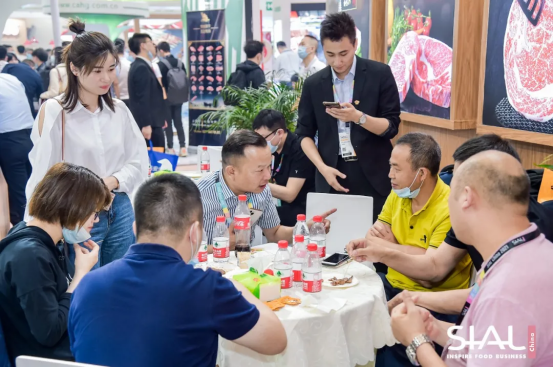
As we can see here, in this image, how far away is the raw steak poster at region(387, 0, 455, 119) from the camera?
4.27 metres

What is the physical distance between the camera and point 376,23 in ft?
18.6

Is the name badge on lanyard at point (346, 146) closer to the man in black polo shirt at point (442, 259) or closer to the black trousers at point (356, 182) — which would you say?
the black trousers at point (356, 182)

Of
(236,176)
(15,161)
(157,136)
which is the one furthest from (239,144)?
(157,136)

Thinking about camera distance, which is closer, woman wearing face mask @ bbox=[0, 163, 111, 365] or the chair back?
woman wearing face mask @ bbox=[0, 163, 111, 365]

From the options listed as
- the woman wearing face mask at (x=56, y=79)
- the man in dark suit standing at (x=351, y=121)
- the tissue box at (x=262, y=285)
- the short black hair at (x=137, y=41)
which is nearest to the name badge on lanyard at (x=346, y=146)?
the man in dark suit standing at (x=351, y=121)

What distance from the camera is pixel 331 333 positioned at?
2.13 m

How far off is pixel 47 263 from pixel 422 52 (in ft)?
11.7

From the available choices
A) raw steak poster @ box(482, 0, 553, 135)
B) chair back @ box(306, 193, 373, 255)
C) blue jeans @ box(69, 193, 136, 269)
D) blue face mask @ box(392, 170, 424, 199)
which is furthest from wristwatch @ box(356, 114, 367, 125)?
blue jeans @ box(69, 193, 136, 269)

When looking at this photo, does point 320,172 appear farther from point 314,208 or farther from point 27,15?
point 27,15

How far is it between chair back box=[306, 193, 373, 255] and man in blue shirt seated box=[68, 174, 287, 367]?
169 cm

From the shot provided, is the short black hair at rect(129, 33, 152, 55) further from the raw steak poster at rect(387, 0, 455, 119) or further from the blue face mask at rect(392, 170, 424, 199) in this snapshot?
the blue face mask at rect(392, 170, 424, 199)

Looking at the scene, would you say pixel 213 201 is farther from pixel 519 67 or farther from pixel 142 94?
pixel 142 94

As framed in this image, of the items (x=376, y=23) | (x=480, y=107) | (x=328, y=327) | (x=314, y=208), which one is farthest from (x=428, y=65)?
(x=328, y=327)

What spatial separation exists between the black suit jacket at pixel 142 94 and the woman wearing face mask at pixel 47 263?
5.05 m
